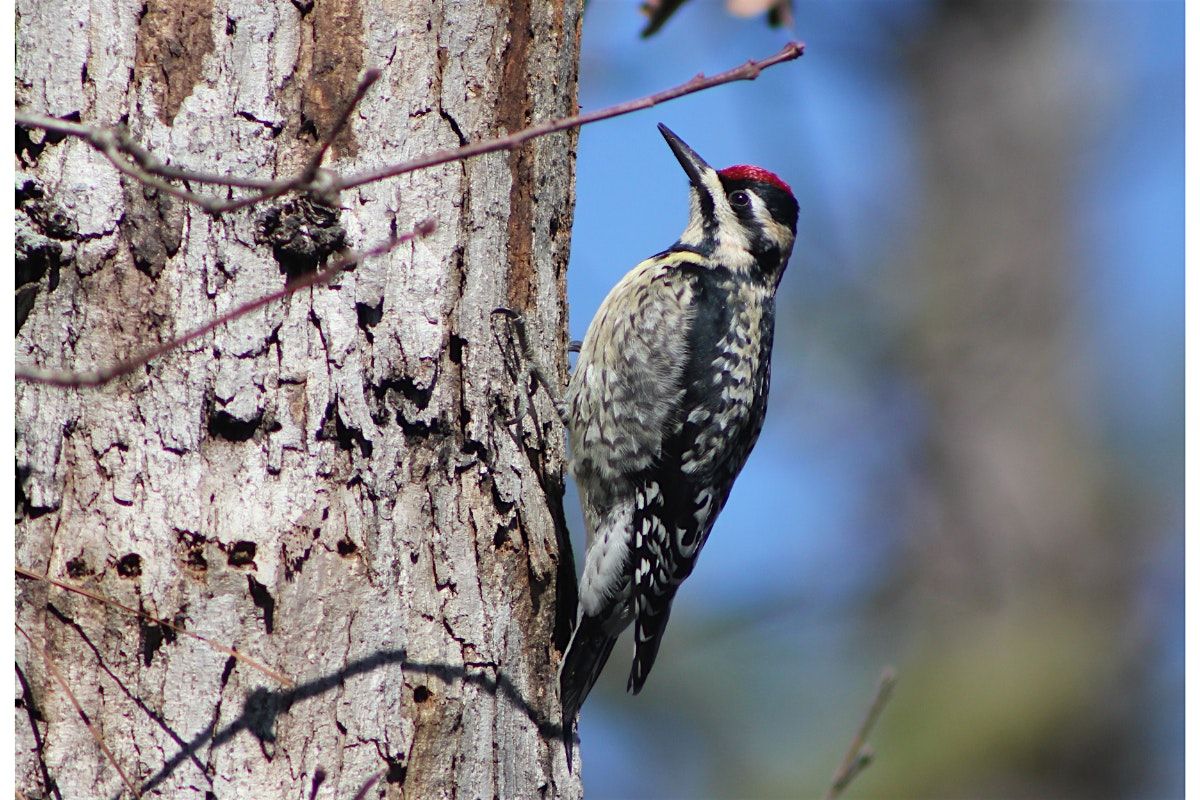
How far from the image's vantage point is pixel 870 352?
303 inches

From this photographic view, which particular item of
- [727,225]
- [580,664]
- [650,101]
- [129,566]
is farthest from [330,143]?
[727,225]

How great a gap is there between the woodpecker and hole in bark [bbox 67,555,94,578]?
4.97ft

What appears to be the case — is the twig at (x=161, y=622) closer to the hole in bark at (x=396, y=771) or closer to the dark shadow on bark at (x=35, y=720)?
the dark shadow on bark at (x=35, y=720)

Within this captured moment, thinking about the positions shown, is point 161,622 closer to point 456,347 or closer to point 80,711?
point 80,711

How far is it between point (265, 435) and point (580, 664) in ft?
3.69

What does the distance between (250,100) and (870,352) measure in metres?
5.67

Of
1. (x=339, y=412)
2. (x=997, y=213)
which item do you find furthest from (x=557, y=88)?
(x=997, y=213)

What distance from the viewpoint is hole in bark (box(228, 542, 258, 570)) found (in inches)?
95.1

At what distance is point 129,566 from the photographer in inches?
92.6

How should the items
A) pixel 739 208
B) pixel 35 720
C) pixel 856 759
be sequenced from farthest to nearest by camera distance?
pixel 739 208, pixel 856 759, pixel 35 720

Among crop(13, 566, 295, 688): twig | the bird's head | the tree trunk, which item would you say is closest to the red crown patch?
the bird's head

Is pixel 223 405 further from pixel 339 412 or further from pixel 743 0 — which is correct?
pixel 743 0

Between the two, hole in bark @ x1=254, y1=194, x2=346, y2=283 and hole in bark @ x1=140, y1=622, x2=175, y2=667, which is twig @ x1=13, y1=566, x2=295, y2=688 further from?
hole in bark @ x1=254, y1=194, x2=346, y2=283

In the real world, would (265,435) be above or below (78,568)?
above
